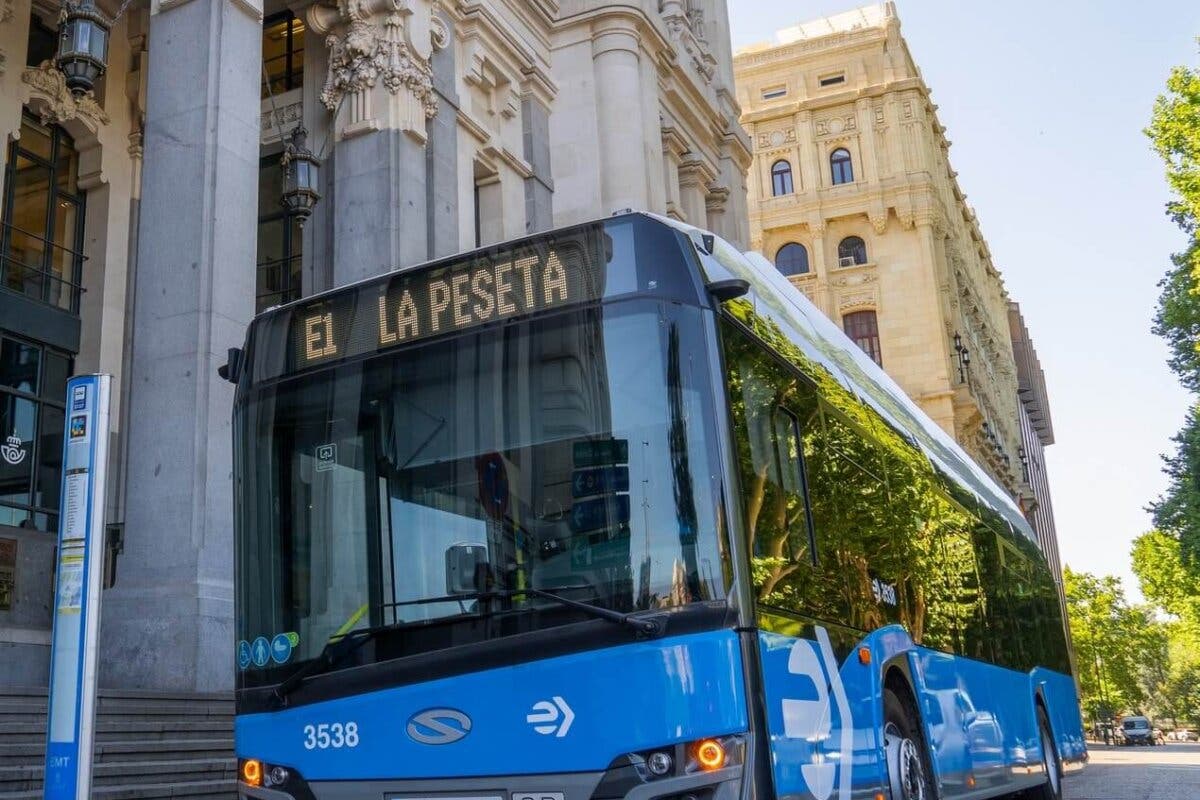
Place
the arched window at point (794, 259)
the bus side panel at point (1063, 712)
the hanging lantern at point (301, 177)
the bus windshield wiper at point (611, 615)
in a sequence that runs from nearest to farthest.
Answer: the bus windshield wiper at point (611, 615), the bus side panel at point (1063, 712), the hanging lantern at point (301, 177), the arched window at point (794, 259)

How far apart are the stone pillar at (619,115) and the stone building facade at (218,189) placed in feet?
0.13

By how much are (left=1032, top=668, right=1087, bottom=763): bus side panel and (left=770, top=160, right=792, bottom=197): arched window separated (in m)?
40.6

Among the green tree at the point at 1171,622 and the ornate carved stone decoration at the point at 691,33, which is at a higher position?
the ornate carved stone decoration at the point at 691,33

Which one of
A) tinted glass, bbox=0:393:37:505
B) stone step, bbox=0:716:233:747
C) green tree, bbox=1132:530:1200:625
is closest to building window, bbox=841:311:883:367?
green tree, bbox=1132:530:1200:625

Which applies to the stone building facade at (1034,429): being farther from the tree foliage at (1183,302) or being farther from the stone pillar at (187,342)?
the stone pillar at (187,342)

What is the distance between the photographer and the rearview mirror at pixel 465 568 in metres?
4.77

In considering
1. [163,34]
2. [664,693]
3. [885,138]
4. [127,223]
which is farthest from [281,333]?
[885,138]

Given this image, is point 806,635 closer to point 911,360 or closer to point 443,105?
point 443,105

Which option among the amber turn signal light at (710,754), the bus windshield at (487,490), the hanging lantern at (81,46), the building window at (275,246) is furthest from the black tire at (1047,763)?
the building window at (275,246)

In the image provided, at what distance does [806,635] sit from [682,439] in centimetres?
121

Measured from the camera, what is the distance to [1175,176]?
25.7 metres

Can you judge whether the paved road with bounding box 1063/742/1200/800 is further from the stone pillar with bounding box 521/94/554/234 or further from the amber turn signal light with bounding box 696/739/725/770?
the amber turn signal light with bounding box 696/739/725/770

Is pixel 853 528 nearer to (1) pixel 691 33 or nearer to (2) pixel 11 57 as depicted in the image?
(2) pixel 11 57

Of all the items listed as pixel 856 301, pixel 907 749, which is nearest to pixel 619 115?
pixel 907 749
